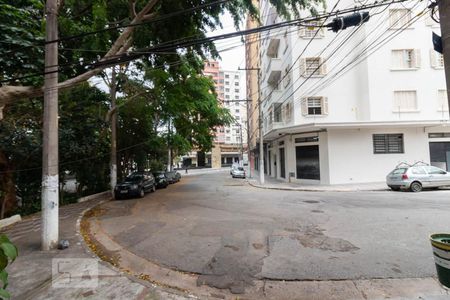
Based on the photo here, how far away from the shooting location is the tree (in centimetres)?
731

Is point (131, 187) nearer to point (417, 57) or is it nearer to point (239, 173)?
point (239, 173)

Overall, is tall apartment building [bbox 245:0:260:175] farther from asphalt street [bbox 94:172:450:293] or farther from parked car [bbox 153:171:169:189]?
→ asphalt street [bbox 94:172:450:293]

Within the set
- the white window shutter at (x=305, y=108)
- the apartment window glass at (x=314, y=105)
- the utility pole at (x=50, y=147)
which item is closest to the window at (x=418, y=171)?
A: the apartment window glass at (x=314, y=105)

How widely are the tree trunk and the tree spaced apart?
4189 millimetres

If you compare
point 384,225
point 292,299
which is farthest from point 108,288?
point 384,225

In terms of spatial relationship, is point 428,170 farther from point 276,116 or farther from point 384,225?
point 276,116

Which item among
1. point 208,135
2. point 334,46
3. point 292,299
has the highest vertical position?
point 334,46

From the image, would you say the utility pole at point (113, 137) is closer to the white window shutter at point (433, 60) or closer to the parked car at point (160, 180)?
the parked car at point (160, 180)

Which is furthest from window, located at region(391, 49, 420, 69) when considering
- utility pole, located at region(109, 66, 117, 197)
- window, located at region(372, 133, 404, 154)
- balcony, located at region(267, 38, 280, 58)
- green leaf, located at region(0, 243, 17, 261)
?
green leaf, located at region(0, 243, 17, 261)

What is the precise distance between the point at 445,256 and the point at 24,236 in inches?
351

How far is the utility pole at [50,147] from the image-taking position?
6.21 m

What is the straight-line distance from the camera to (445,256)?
123 inches

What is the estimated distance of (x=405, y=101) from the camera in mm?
19172

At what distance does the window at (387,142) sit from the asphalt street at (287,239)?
904cm
